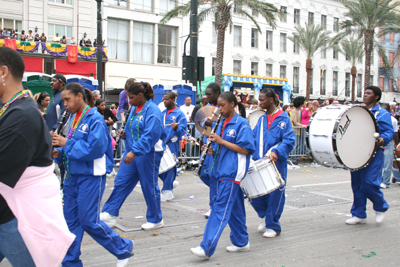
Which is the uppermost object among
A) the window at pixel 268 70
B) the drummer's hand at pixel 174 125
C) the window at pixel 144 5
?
the window at pixel 144 5

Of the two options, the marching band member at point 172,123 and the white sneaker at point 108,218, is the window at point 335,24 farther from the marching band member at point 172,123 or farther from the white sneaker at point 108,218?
the white sneaker at point 108,218

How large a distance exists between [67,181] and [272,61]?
40.1 m

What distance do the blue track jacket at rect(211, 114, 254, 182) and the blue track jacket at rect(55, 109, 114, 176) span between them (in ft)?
4.39

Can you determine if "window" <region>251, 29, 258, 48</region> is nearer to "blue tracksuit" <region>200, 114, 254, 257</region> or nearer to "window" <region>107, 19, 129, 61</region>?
"window" <region>107, 19, 129, 61</region>

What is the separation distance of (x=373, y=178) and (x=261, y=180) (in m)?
2.05

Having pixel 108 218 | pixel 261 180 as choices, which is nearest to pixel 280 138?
pixel 261 180

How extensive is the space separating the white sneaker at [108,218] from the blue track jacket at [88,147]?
5.34 ft

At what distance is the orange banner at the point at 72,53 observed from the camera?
26328 millimetres

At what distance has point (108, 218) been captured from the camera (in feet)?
18.8

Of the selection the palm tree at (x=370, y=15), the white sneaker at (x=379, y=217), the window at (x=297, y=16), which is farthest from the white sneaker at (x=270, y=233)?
the window at (x=297, y=16)

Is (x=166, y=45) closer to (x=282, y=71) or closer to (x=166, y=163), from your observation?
(x=282, y=71)

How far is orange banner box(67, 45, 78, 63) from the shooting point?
26.3 metres

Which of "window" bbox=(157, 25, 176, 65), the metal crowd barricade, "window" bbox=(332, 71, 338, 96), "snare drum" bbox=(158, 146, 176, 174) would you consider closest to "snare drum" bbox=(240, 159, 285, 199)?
"snare drum" bbox=(158, 146, 176, 174)

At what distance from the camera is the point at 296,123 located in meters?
13.7
